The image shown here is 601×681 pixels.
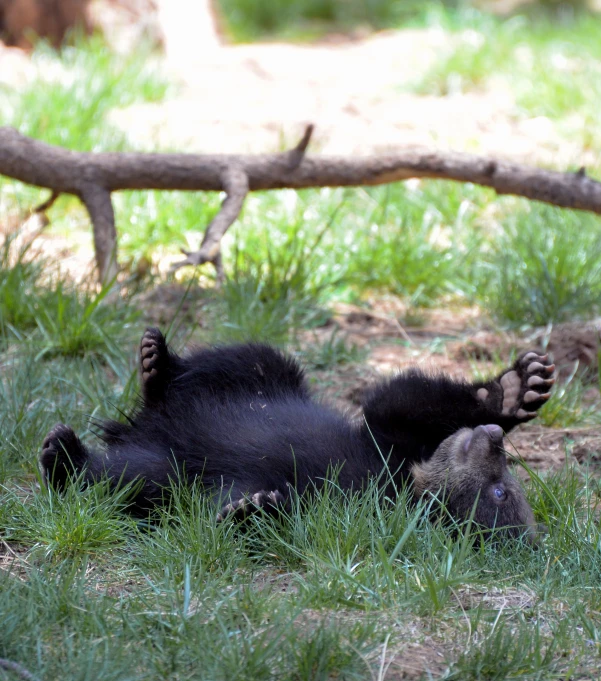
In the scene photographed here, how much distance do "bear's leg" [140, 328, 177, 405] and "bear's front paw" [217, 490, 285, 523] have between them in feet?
2.74

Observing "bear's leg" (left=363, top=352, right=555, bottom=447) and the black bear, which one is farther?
"bear's leg" (left=363, top=352, right=555, bottom=447)

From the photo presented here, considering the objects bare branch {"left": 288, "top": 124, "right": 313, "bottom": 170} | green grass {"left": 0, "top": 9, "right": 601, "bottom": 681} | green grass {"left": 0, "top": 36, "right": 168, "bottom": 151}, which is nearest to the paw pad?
green grass {"left": 0, "top": 9, "right": 601, "bottom": 681}

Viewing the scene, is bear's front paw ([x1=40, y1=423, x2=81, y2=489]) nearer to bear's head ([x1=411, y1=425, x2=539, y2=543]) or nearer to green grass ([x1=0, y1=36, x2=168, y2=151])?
bear's head ([x1=411, y1=425, x2=539, y2=543])

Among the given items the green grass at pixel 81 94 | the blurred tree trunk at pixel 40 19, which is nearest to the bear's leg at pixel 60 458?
the green grass at pixel 81 94

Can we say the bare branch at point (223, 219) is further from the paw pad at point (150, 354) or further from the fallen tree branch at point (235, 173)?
the paw pad at point (150, 354)

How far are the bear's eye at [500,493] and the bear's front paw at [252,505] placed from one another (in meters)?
0.75

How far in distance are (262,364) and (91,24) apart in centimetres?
619

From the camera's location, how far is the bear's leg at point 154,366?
3.56 meters

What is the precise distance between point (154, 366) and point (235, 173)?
1389 mm

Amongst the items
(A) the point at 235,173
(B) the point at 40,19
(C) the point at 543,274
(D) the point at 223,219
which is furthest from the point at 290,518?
(B) the point at 40,19

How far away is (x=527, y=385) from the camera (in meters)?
3.34

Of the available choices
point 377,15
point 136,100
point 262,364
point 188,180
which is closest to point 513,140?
point 136,100

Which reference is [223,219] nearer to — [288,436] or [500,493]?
[288,436]

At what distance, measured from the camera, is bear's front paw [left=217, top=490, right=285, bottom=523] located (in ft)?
9.34
